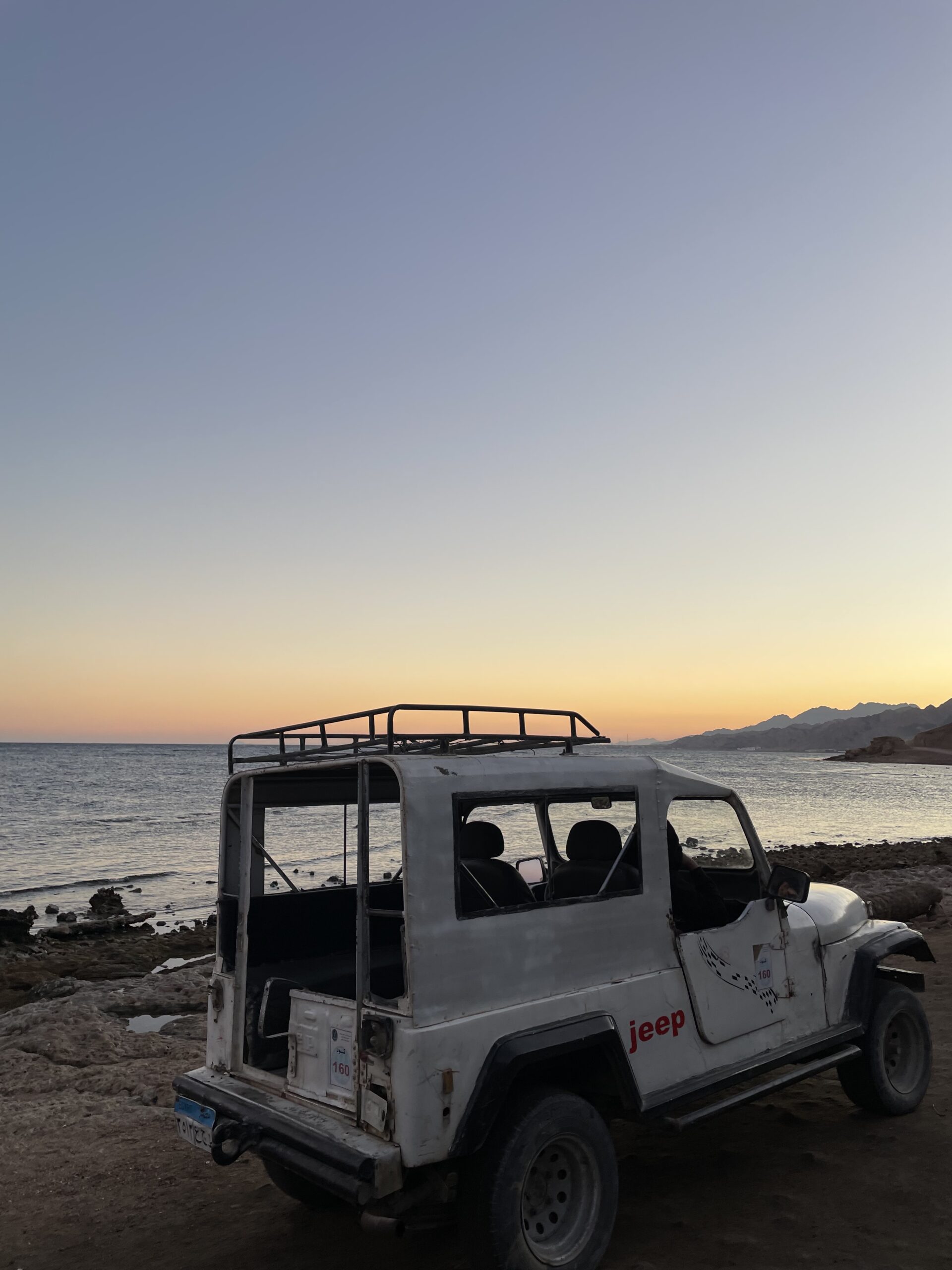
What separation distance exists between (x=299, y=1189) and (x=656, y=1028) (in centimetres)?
233

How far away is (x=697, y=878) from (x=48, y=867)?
26.5 meters

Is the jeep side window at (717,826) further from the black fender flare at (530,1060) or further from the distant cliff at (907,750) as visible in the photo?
the distant cliff at (907,750)

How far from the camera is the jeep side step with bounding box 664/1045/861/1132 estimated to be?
175 inches

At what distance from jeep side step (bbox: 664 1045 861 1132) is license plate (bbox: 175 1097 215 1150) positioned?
7.38 ft

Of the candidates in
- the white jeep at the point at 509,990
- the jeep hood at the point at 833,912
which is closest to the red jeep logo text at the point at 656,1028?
the white jeep at the point at 509,990

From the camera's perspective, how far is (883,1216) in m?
4.49

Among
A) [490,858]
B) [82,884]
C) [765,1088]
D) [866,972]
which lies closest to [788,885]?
[765,1088]

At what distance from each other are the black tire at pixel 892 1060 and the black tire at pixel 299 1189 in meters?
3.41

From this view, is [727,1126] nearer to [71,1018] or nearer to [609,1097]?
[609,1097]

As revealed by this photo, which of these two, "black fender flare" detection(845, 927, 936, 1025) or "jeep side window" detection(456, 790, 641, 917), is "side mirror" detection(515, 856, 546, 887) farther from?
"black fender flare" detection(845, 927, 936, 1025)

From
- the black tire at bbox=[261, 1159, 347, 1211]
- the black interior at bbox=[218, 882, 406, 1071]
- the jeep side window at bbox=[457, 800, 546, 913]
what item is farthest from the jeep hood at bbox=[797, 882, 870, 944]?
the black tire at bbox=[261, 1159, 347, 1211]

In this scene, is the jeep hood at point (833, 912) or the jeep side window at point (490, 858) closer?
the jeep side window at point (490, 858)

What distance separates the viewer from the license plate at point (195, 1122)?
14.0 feet

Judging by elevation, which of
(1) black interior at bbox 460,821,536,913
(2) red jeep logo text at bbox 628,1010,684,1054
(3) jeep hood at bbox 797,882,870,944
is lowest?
(2) red jeep logo text at bbox 628,1010,684,1054
